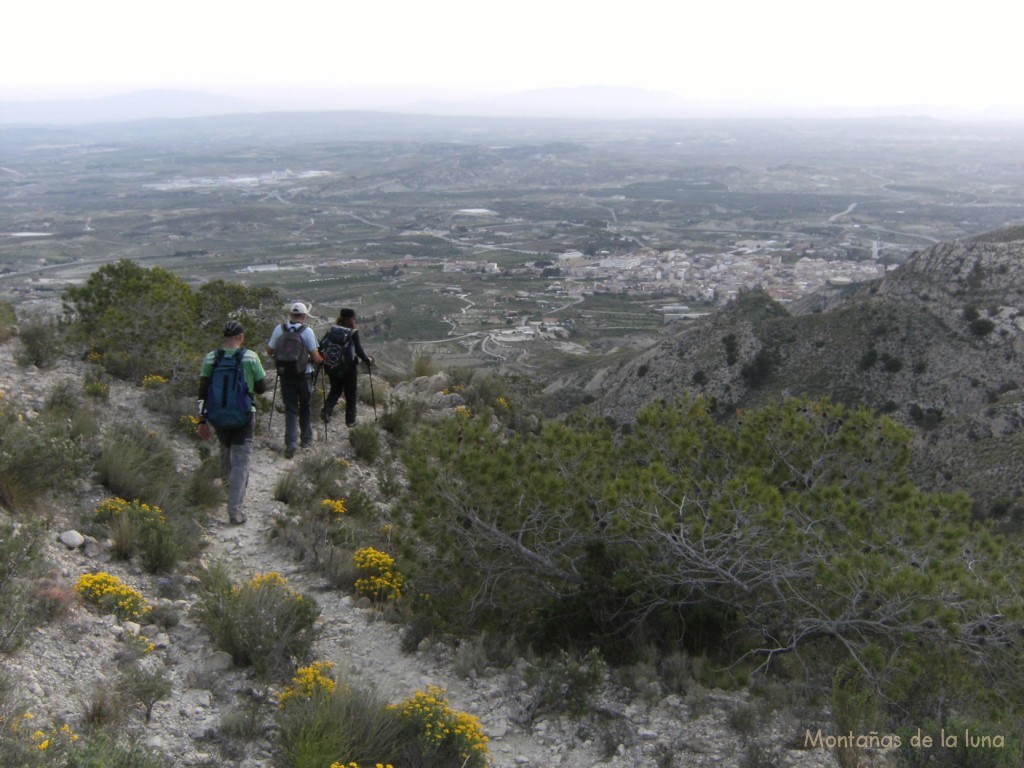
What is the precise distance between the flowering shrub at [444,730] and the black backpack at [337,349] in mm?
5500

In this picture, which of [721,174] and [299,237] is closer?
[299,237]

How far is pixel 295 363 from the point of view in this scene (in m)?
8.54

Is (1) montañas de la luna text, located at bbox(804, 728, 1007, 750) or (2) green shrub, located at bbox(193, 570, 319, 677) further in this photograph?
(2) green shrub, located at bbox(193, 570, 319, 677)

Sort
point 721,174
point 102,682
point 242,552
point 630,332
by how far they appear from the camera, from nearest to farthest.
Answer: point 102,682, point 242,552, point 630,332, point 721,174

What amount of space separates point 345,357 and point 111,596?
4.59 meters

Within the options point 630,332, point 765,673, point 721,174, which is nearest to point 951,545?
point 765,673

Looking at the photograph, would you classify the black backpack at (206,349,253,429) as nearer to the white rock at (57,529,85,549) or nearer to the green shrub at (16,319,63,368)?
A: the white rock at (57,529,85,549)

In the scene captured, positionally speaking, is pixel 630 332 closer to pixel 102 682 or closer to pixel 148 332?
pixel 148 332

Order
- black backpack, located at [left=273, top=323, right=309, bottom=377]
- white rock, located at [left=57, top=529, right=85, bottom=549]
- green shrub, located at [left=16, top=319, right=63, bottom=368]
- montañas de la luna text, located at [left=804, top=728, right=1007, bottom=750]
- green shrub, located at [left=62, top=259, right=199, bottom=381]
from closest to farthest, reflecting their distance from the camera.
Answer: montañas de la luna text, located at [left=804, top=728, right=1007, bottom=750], white rock, located at [left=57, top=529, right=85, bottom=549], black backpack, located at [left=273, top=323, right=309, bottom=377], green shrub, located at [left=16, top=319, right=63, bottom=368], green shrub, located at [left=62, top=259, right=199, bottom=381]

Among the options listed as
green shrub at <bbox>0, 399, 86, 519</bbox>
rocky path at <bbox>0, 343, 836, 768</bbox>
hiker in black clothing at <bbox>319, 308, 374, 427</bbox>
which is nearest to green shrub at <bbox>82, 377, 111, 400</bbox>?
green shrub at <bbox>0, 399, 86, 519</bbox>

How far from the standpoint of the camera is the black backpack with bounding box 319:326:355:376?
9.29 metres

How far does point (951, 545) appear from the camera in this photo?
5.30 meters

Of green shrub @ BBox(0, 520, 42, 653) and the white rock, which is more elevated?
green shrub @ BBox(0, 520, 42, 653)

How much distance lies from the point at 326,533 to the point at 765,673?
3.83 meters
